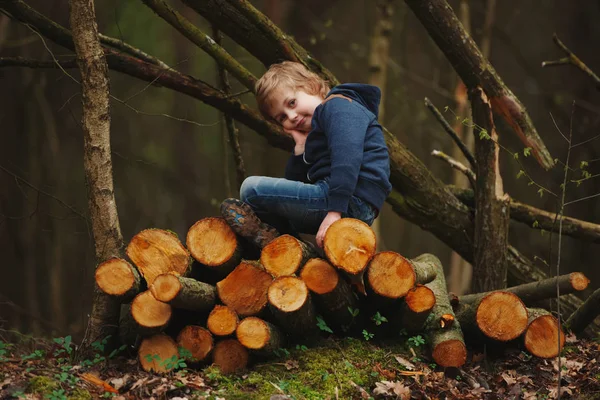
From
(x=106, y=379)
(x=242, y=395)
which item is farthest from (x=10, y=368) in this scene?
(x=242, y=395)

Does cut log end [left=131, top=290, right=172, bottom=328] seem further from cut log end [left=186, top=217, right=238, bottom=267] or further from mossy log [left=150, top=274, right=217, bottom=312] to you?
cut log end [left=186, top=217, right=238, bottom=267]

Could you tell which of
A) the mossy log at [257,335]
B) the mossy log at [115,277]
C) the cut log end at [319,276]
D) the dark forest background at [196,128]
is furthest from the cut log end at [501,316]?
the dark forest background at [196,128]

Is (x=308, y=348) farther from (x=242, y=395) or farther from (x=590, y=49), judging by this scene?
(x=590, y=49)

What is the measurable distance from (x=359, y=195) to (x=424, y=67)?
42.4ft

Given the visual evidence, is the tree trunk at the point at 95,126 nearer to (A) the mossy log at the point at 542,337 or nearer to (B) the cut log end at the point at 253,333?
(B) the cut log end at the point at 253,333

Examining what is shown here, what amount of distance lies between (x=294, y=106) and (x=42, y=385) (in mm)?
2289

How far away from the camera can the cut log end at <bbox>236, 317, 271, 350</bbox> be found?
11.5 feet

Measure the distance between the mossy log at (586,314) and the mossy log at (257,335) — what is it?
2.32 meters

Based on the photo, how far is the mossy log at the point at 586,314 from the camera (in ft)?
14.1

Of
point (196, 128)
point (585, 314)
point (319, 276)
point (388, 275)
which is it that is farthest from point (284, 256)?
point (196, 128)

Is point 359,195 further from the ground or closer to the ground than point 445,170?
closer to the ground

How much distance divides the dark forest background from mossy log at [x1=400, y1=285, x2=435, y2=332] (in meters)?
6.05

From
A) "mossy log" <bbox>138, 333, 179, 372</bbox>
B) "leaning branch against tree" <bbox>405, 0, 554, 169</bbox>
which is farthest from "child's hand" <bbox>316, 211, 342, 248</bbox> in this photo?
"leaning branch against tree" <bbox>405, 0, 554, 169</bbox>

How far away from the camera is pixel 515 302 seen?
12.6 feet
